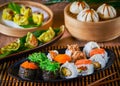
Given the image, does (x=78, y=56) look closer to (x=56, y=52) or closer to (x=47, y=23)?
(x=56, y=52)

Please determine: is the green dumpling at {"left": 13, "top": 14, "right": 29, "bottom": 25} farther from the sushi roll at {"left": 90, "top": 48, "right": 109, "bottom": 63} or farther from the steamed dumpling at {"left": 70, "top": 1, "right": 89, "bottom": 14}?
the sushi roll at {"left": 90, "top": 48, "right": 109, "bottom": 63}

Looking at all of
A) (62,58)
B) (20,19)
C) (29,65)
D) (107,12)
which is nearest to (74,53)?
(62,58)

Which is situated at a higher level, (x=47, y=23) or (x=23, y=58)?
(x=47, y=23)

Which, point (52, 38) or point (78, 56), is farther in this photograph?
point (52, 38)

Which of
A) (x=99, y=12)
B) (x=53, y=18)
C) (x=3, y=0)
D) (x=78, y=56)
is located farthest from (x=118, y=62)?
(x=3, y=0)

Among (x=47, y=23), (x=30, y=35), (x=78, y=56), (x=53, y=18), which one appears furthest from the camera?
(x=53, y=18)

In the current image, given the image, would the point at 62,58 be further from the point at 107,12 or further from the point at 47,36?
Answer: the point at 107,12

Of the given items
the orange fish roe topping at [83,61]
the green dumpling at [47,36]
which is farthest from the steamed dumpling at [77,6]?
the orange fish roe topping at [83,61]
